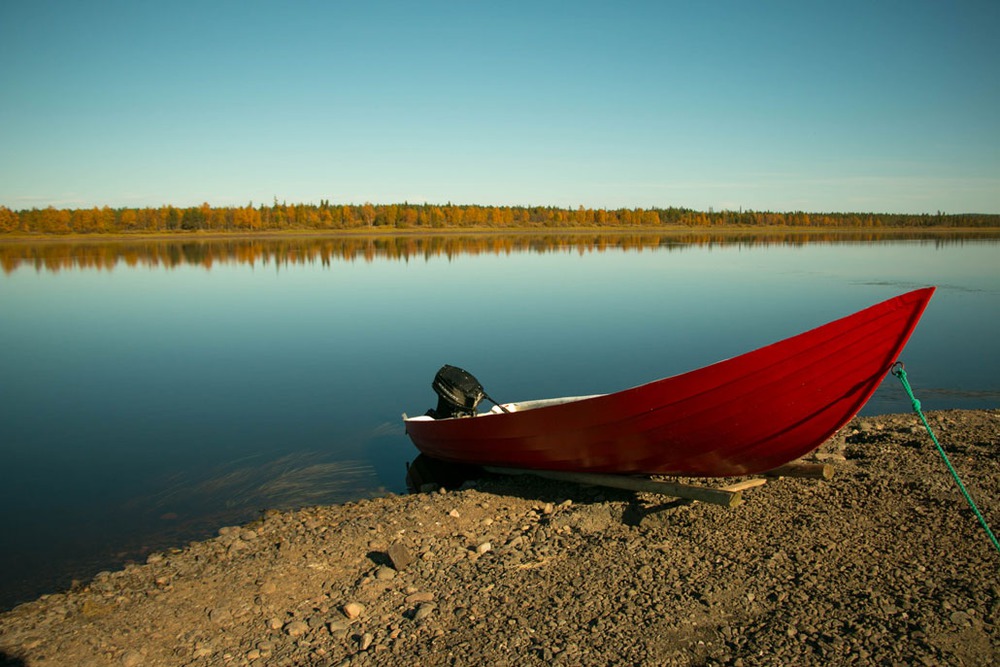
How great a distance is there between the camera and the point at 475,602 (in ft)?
15.4

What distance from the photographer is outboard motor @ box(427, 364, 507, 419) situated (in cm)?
847

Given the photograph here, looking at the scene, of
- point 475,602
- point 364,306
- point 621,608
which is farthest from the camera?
point 364,306

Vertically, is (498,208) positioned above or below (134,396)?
above

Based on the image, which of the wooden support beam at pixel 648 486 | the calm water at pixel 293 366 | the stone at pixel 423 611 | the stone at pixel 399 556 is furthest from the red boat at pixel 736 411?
the calm water at pixel 293 366

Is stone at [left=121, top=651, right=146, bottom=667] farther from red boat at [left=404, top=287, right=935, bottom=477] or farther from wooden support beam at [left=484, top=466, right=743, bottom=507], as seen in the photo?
wooden support beam at [left=484, top=466, right=743, bottom=507]

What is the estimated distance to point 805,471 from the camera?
19.7ft

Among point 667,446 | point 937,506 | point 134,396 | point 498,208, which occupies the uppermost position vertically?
point 498,208

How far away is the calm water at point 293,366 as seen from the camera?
8.12m

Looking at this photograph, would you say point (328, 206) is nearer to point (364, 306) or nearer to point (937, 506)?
point (364, 306)

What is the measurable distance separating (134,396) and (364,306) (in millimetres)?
12180

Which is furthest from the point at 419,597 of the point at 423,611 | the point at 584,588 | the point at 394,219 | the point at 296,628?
the point at 394,219

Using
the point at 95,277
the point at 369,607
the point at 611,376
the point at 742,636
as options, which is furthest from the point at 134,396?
the point at 95,277

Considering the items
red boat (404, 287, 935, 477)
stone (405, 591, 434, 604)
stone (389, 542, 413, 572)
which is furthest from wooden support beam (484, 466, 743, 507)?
stone (405, 591, 434, 604)

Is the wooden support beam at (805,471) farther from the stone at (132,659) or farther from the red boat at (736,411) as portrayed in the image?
the stone at (132,659)
